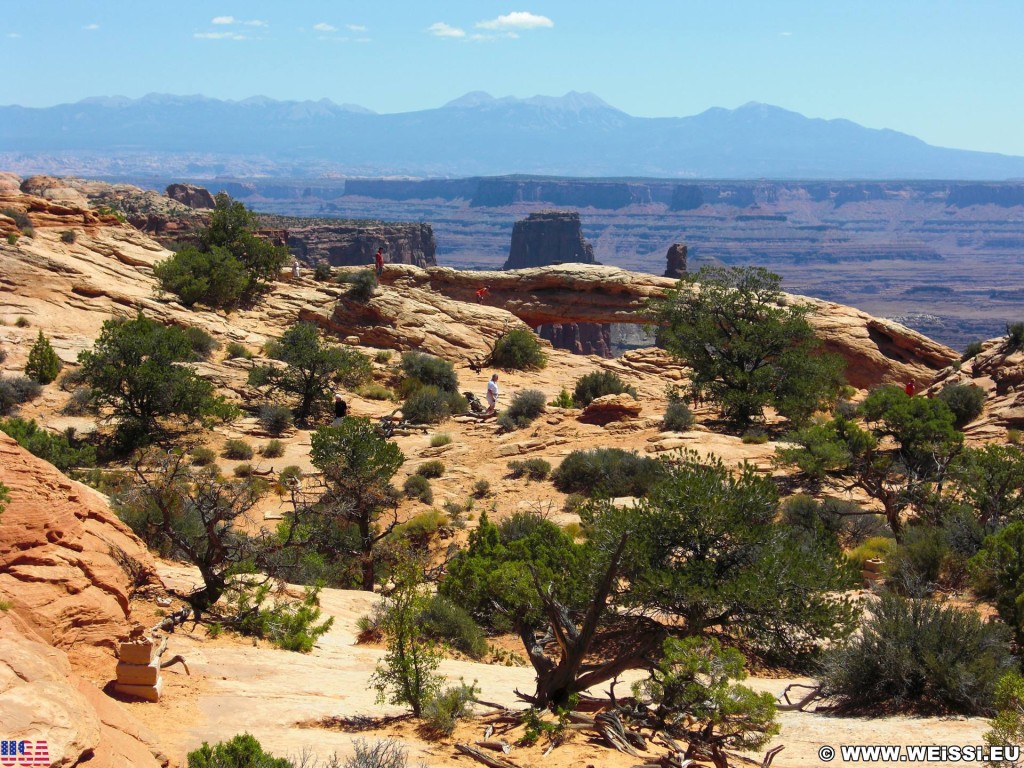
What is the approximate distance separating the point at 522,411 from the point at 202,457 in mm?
9340

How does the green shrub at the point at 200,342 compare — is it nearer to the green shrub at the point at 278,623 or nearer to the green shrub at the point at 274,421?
the green shrub at the point at 274,421

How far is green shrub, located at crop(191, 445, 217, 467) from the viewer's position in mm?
21188

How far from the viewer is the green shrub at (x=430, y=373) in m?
30.1

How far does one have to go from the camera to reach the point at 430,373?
1195 inches

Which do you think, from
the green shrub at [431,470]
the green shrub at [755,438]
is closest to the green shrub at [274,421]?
the green shrub at [431,470]

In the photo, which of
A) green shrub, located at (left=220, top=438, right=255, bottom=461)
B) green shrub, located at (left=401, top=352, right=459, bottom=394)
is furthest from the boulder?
green shrub, located at (left=220, top=438, right=255, bottom=461)

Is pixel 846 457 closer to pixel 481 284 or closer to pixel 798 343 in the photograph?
pixel 798 343

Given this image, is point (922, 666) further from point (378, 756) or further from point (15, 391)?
point (15, 391)

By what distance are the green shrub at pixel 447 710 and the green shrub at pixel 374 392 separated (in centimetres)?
2065

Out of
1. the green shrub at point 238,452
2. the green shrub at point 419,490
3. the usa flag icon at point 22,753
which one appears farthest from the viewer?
the green shrub at point 238,452

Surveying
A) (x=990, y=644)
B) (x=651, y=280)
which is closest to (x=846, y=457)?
(x=990, y=644)

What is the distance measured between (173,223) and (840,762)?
59.3 m

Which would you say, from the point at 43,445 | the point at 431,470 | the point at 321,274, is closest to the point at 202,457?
the point at 43,445

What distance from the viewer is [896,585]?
44.2ft
